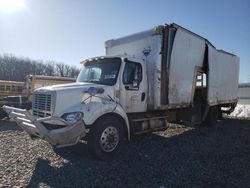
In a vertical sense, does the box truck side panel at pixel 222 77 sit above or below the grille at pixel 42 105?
above

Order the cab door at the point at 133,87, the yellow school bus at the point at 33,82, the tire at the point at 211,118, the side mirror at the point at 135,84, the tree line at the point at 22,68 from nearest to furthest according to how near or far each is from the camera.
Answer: the cab door at the point at 133,87
the side mirror at the point at 135,84
the tire at the point at 211,118
the yellow school bus at the point at 33,82
the tree line at the point at 22,68

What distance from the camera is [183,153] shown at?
20.9 ft

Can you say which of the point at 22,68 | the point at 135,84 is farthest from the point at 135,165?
the point at 22,68

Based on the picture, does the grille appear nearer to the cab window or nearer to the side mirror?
the cab window

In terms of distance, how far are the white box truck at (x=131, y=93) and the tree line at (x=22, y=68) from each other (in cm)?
4033

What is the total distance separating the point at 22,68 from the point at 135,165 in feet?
169

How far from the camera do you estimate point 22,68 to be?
167 feet

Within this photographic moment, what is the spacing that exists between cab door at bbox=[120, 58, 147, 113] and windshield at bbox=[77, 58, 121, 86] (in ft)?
0.87

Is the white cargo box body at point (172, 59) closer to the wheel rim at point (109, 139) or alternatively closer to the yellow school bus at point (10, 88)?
the wheel rim at point (109, 139)

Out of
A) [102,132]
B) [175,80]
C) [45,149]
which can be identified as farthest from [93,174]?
[175,80]

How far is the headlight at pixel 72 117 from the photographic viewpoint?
5035mm

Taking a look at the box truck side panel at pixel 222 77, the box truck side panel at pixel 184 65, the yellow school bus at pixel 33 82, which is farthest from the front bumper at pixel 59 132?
the yellow school bus at pixel 33 82

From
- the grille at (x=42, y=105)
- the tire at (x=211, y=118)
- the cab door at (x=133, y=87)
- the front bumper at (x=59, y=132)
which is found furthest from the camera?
the tire at (x=211, y=118)

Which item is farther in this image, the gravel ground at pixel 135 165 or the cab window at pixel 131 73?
the cab window at pixel 131 73
